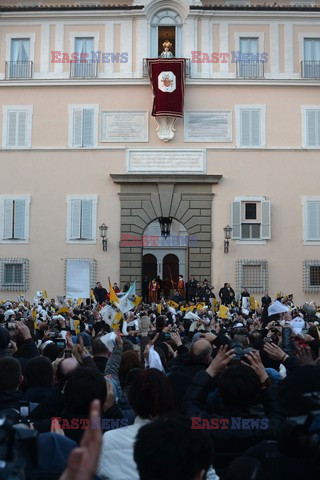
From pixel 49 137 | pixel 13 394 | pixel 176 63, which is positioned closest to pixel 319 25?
pixel 176 63

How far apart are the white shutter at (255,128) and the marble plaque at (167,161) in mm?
2192

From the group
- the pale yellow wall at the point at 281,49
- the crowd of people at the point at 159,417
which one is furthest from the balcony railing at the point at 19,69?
the crowd of people at the point at 159,417

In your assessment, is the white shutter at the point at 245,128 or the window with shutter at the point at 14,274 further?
the white shutter at the point at 245,128

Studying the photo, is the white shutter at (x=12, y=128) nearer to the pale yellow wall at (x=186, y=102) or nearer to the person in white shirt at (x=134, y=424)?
the pale yellow wall at (x=186, y=102)

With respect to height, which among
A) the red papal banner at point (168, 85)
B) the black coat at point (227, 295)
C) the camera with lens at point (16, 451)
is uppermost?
the red papal banner at point (168, 85)

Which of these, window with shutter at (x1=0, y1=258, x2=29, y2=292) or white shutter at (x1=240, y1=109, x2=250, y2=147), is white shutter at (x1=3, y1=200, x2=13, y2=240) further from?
white shutter at (x1=240, y1=109, x2=250, y2=147)

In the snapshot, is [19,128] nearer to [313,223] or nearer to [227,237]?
[227,237]

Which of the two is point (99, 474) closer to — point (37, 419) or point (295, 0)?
point (37, 419)

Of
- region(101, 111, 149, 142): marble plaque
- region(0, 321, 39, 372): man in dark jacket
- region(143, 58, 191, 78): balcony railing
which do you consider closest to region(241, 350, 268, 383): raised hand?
region(0, 321, 39, 372): man in dark jacket

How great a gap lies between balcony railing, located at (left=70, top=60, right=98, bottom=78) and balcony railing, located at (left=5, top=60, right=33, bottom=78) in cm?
180

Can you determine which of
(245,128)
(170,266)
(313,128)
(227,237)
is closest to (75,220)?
(227,237)

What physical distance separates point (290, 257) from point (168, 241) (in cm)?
1668

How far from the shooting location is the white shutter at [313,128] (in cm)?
3120

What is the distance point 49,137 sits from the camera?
31.4 m
